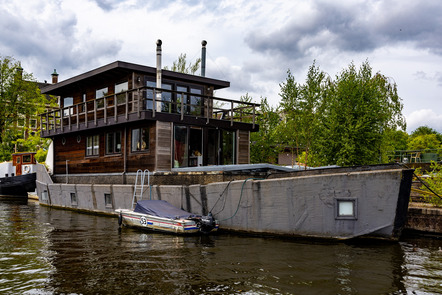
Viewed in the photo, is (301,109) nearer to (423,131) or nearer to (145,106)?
(145,106)

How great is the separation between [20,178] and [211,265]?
26971 millimetres

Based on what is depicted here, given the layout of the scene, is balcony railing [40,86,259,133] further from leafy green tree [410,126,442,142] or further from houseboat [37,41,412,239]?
leafy green tree [410,126,442,142]

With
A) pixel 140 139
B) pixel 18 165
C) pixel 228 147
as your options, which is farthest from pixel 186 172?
pixel 18 165

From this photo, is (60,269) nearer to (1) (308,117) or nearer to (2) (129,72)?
(2) (129,72)

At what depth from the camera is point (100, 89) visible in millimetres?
20516

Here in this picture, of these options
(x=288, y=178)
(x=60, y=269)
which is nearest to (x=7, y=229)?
(x=60, y=269)

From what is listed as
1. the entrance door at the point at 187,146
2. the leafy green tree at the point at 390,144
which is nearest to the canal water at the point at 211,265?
the entrance door at the point at 187,146

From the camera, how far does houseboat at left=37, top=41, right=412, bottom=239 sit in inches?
415

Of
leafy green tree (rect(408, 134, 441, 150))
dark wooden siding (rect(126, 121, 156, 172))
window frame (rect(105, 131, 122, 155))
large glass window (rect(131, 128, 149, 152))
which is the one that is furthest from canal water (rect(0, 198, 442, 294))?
leafy green tree (rect(408, 134, 441, 150))

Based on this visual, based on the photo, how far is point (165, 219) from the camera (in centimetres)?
1274

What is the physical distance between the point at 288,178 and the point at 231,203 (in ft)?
7.23

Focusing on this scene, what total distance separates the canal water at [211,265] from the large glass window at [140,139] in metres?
5.30

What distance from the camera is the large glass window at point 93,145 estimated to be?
2036 centimetres

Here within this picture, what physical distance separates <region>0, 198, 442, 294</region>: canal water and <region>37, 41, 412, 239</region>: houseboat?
0.77 metres
